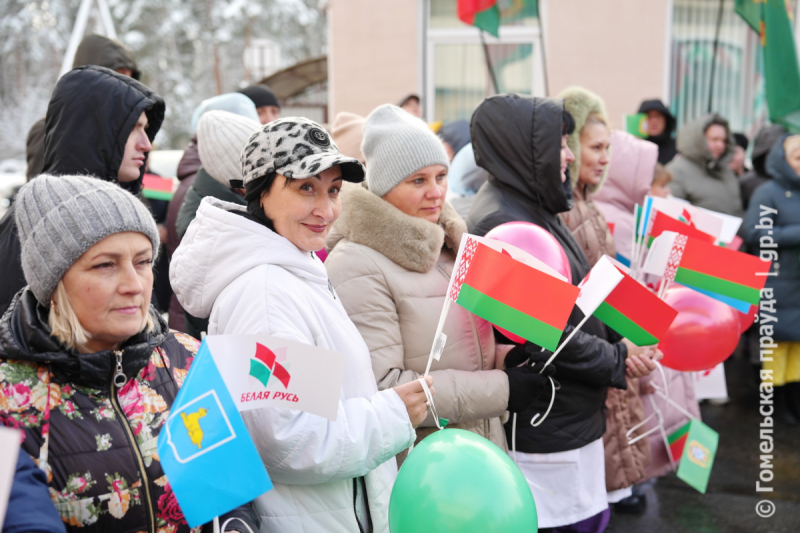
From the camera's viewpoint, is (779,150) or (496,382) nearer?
(496,382)

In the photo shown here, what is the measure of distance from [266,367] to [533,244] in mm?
1376

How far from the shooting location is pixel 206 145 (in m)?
3.40

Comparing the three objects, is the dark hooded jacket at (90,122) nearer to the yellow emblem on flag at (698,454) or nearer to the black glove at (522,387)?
the black glove at (522,387)

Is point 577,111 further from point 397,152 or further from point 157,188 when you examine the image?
point 157,188

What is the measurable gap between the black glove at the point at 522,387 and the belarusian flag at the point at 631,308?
0.31m

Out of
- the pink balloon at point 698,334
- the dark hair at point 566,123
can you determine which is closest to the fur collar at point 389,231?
the dark hair at point 566,123

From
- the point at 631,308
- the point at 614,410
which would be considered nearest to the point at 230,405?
the point at 631,308

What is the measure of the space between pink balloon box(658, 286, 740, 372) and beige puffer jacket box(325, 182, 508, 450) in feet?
4.75

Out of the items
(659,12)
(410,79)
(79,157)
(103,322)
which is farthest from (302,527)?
(659,12)

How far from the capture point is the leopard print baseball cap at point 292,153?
6.41ft

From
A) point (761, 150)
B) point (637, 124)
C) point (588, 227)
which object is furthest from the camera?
point (637, 124)

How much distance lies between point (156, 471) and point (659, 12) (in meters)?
9.17

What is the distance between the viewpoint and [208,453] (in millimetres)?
1490

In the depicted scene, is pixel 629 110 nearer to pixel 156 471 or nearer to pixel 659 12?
pixel 659 12
